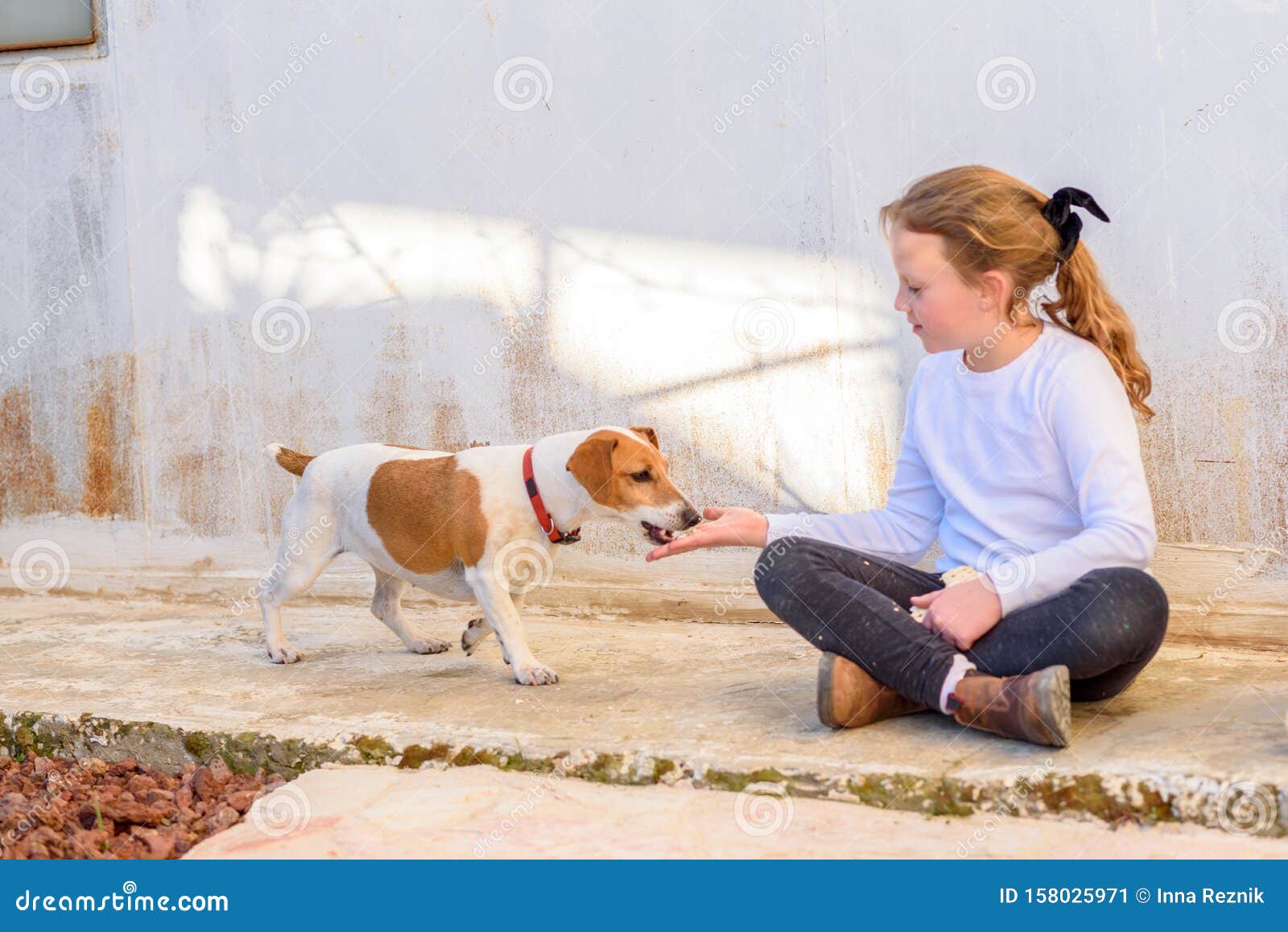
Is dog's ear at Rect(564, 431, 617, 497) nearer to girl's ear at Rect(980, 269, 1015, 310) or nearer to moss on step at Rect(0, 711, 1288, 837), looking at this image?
moss on step at Rect(0, 711, 1288, 837)

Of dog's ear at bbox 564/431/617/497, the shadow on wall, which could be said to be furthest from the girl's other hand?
the shadow on wall

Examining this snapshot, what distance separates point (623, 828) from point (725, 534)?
770 mm

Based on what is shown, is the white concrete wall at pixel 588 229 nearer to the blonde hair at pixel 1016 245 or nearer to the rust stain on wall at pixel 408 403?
the rust stain on wall at pixel 408 403

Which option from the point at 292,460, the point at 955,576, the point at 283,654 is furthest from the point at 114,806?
the point at 955,576

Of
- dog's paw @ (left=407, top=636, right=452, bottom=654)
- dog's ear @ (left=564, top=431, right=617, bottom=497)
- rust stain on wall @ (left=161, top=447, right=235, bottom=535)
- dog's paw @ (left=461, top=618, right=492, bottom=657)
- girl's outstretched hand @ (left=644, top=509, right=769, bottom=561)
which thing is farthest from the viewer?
rust stain on wall @ (left=161, top=447, right=235, bottom=535)

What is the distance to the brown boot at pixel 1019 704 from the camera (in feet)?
7.90

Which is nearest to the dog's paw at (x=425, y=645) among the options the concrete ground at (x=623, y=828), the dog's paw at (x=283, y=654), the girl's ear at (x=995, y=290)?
the dog's paw at (x=283, y=654)

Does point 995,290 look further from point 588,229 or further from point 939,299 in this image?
point 588,229

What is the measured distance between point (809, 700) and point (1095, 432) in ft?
3.09

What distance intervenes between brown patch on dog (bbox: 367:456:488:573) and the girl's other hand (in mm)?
1325

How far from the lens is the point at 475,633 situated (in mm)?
3717

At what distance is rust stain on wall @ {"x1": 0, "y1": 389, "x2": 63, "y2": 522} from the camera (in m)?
5.20

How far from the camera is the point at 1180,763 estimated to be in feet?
7.79

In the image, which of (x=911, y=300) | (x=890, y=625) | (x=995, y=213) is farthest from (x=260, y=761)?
(x=995, y=213)
